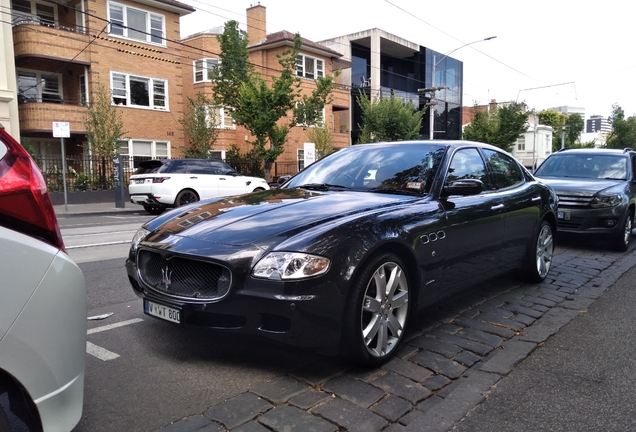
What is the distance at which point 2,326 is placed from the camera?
1.76 metres

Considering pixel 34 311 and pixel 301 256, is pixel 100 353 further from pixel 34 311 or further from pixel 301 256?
pixel 34 311

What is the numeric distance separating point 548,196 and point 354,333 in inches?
161

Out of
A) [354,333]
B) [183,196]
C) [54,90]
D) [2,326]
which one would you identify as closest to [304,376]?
[354,333]

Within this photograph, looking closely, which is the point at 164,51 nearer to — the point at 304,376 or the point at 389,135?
the point at 389,135

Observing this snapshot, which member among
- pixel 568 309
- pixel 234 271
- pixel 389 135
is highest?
pixel 389 135

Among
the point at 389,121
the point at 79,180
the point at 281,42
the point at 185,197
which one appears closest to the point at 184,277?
the point at 185,197

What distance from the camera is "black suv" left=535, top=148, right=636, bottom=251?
8.09m

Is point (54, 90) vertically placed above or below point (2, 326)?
above

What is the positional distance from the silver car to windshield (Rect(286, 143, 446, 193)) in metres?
2.92

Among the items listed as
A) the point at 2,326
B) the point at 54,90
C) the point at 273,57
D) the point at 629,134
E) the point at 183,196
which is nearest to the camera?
the point at 2,326

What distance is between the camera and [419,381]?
3365 millimetres

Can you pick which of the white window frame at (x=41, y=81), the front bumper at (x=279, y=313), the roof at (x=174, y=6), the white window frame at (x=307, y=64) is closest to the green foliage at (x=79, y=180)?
the white window frame at (x=41, y=81)

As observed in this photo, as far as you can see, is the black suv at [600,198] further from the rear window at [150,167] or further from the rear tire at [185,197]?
the rear window at [150,167]

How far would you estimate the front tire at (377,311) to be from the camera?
3.25m
